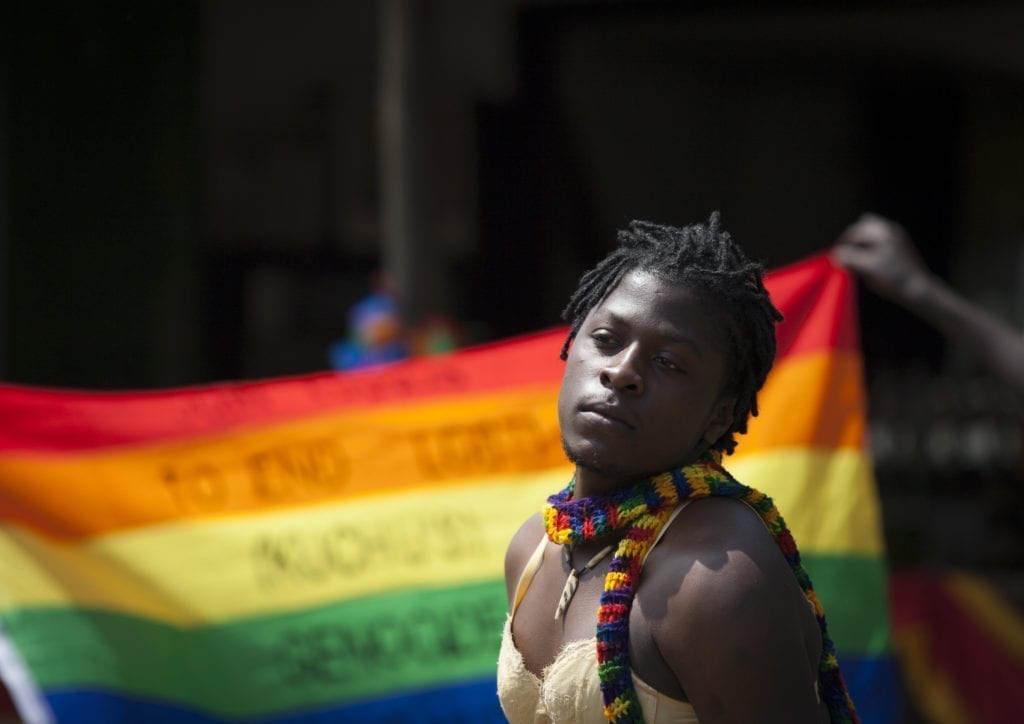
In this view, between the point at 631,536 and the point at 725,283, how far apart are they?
352mm

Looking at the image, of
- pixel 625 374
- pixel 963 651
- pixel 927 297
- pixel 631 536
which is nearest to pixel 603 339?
pixel 625 374

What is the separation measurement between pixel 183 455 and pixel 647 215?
4303 mm

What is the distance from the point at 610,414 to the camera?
1941 millimetres

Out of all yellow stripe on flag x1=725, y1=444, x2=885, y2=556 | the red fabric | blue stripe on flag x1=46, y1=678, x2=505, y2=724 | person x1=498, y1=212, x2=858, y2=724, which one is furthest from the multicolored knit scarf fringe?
the red fabric

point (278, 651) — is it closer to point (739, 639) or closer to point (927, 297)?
point (927, 297)

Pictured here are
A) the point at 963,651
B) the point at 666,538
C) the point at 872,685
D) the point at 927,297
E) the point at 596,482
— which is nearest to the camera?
the point at 666,538

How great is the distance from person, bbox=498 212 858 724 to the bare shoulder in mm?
88

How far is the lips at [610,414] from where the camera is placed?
76.2 inches

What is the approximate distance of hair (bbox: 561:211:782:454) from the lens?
198cm

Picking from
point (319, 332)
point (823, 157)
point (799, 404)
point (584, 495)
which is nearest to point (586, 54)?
point (823, 157)

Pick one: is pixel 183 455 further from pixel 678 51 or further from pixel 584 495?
pixel 678 51

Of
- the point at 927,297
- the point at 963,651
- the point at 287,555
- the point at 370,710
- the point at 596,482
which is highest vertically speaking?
the point at 596,482

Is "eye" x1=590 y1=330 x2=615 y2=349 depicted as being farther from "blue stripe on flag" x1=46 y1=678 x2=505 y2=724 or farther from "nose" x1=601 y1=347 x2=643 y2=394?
"blue stripe on flag" x1=46 y1=678 x2=505 y2=724

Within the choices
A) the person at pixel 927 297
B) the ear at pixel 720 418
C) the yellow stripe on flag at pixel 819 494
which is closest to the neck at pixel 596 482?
the ear at pixel 720 418
